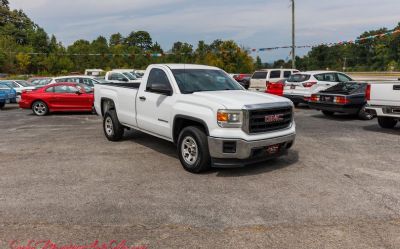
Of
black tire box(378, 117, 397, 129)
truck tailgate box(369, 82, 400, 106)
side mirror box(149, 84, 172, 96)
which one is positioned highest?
side mirror box(149, 84, 172, 96)

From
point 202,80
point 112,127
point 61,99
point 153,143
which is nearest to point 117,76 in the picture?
point 61,99

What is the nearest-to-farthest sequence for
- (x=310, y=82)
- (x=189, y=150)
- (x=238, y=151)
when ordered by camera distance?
(x=238, y=151)
(x=189, y=150)
(x=310, y=82)

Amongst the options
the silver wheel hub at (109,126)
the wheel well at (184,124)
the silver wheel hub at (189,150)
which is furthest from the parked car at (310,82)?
the silver wheel hub at (189,150)

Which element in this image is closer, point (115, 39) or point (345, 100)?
point (345, 100)

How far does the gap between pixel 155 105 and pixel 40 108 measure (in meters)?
10.2

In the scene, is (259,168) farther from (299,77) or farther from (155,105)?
(299,77)

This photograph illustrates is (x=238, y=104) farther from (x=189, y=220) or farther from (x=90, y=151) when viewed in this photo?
(x=90, y=151)

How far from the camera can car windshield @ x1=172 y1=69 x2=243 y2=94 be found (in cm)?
682

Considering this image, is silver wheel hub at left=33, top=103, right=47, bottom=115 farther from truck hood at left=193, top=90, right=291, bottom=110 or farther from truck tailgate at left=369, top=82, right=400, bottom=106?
truck tailgate at left=369, top=82, right=400, bottom=106

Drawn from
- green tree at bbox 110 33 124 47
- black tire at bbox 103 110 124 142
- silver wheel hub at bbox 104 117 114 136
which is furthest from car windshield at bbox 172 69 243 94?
green tree at bbox 110 33 124 47

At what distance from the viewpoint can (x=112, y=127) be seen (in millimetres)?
8805

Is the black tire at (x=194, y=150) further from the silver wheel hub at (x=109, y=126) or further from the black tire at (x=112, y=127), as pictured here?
the silver wheel hub at (x=109, y=126)

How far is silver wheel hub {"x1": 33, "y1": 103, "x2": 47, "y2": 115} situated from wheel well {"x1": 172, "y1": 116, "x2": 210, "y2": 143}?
10662 mm

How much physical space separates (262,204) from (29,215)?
9.92 ft
